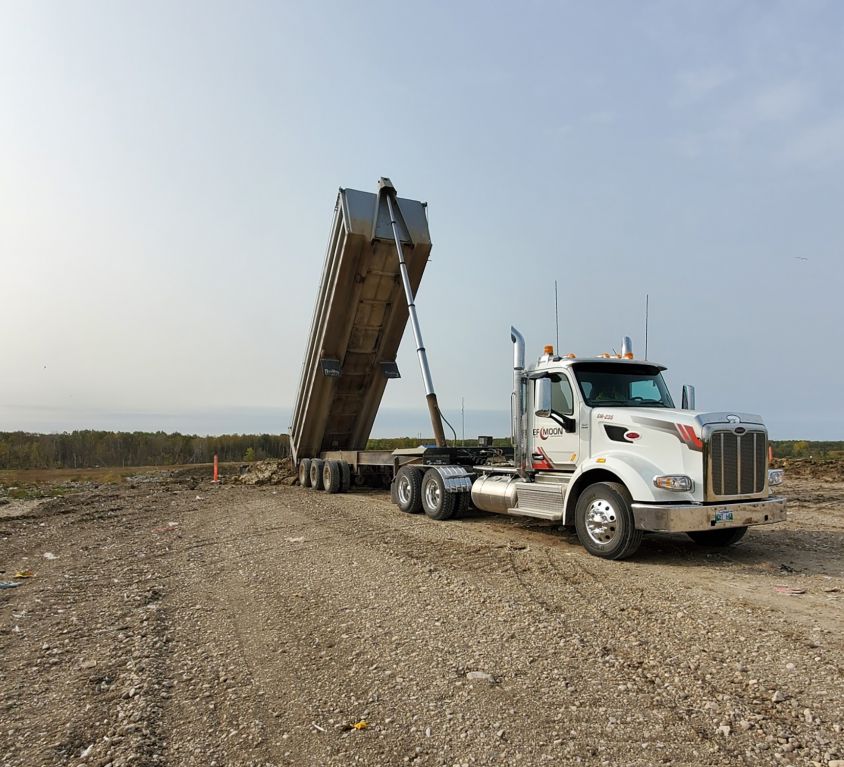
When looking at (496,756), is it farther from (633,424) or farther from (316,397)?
(316,397)

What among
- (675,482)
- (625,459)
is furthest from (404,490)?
(675,482)

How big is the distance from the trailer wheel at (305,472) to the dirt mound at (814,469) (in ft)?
42.9

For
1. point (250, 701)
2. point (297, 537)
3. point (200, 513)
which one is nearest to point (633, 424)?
point (297, 537)

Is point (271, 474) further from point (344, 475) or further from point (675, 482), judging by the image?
point (675, 482)

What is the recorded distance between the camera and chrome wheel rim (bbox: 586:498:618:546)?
275 inches

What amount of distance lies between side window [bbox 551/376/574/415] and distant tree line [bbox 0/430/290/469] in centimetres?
1927

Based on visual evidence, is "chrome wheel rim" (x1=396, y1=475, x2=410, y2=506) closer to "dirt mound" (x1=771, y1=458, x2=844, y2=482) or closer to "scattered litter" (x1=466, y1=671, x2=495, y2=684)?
"scattered litter" (x1=466, y1=671, x2=495, y2=684)

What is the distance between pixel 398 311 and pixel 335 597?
811 cm

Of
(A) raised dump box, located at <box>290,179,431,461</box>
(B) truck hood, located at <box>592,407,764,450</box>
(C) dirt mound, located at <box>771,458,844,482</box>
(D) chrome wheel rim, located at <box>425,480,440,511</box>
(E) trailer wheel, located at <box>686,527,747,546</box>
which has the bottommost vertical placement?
(E) trailer wheel, located at <box>686,527,747,546</box>

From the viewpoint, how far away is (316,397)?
13.9 meters

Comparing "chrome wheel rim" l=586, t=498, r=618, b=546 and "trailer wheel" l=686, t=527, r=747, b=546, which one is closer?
"chrome wheel rim" l=586, t=498, r=618, b=546

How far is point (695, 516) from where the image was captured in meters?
6.55

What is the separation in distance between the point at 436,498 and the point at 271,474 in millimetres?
8100

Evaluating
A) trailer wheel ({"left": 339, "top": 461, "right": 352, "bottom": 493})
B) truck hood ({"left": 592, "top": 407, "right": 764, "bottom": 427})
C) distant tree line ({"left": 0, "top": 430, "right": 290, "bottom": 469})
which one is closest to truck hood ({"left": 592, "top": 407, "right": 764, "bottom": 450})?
truck hood ({"left": 592, "top": 407, "right": 764, "bottom": 427})
